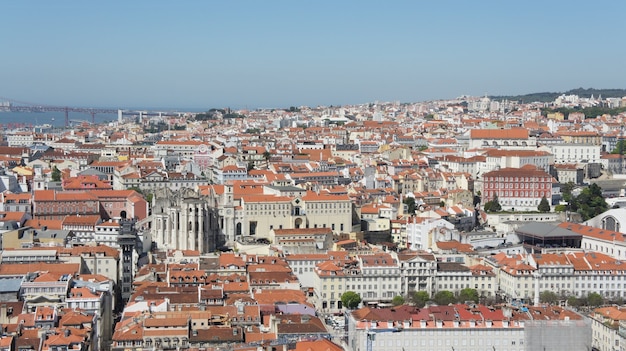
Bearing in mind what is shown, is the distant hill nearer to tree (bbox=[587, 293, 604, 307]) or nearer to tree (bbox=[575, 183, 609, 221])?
tree (bbox=[575, 183, 609, 221])

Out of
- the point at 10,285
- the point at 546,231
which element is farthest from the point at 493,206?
the point at 10,285

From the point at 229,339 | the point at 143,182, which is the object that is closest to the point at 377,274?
the point at 229,339

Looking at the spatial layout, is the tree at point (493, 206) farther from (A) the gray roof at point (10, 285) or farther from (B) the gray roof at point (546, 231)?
(A) the gray roof at point (10, 285)

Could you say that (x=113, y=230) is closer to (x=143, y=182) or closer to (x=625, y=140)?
(x=143, y=182)

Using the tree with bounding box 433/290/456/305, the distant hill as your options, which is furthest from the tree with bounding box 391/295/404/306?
the distant hill

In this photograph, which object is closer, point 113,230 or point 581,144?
point 113,230

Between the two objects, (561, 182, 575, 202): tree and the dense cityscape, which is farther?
(561, 182, 575, 202): tree

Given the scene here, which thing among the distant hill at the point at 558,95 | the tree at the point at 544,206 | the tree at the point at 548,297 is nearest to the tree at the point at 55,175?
the tree at the point at 544,206
